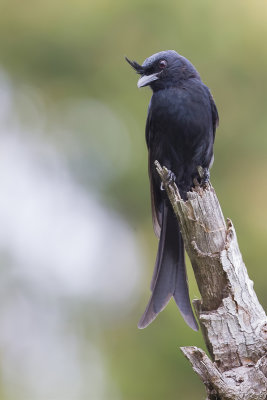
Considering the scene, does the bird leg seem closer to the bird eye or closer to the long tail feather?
the long tail feather

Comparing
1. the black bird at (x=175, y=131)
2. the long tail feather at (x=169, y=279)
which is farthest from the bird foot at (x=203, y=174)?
the long tail feather at (x=169, y=279)

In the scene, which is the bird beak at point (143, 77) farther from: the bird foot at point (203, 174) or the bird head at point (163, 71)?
the bird foot at point (203, 174)

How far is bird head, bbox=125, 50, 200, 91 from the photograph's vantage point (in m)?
4.65

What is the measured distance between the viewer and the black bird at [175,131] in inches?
177

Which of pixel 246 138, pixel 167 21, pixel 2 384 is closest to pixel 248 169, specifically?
pixel 246 138

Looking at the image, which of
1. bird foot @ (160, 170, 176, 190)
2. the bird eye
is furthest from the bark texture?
the bird eye

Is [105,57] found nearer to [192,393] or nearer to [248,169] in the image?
[248,169]

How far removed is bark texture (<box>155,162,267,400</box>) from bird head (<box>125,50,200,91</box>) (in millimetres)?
1264

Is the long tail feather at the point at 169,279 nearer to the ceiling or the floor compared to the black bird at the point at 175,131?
nearer to the floor

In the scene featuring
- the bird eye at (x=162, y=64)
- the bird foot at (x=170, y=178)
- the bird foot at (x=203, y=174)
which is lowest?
the bird foot at (x=170, y=178)

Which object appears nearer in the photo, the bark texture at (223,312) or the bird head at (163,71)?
the bark texture at (223,312)

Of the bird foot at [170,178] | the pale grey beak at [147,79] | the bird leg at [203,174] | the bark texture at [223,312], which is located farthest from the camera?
the pale grey beak at [147,79]

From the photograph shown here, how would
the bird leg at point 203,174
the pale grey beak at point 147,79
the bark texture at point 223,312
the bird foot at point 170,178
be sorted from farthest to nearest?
1. the pale grey beak at point 147,79
2. the bird leg at point 203,174
3. the bird foot at point 170,178
4. the bark texture at point 223,312

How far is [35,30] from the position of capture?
677cm
